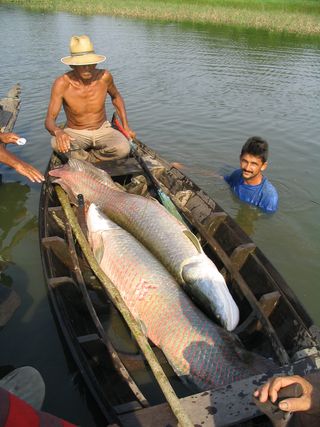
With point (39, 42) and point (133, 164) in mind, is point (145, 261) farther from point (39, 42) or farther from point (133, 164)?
point (39, 42)

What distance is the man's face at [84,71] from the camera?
19.0 feet

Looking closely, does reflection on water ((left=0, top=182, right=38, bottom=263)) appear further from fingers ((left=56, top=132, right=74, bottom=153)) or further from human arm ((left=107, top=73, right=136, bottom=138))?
human arm ((left=107, top=73, right=136, bottom=138))

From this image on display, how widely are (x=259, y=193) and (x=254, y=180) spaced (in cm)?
25

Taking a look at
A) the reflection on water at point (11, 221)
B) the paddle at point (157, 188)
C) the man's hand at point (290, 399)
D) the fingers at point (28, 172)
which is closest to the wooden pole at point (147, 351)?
the man's hand at point (290, 399)

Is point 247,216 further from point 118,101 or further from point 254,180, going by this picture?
point 118,101

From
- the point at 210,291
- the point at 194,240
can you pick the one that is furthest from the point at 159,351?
the point at 194,240

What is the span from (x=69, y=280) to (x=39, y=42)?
18.5m

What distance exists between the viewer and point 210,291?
3371 millimetres

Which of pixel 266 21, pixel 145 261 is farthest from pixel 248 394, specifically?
pixel 266 21

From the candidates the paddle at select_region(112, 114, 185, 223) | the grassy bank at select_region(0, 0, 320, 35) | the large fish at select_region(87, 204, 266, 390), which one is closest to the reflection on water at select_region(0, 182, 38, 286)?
the large fish at select_region(87, 204, 266, 390)

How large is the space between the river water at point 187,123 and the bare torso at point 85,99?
160 centimetres

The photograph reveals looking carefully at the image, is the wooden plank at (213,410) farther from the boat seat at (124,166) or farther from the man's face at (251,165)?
the boat seat at (124,166)

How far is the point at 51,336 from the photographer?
3941 mm

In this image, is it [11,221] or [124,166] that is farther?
[11,221]
